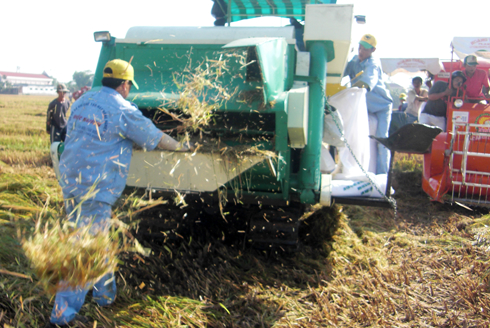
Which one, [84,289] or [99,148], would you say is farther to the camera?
[99,148]

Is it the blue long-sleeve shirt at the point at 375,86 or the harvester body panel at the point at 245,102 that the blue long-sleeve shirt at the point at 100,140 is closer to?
the harvester body panel at the point at 245,102

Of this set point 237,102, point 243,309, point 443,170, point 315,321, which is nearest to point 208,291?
point 243,309

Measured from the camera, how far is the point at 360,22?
438 cm

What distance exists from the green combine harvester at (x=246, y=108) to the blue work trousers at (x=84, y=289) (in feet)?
1.61

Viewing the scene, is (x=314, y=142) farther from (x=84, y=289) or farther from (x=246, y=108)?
(x=84, y=289)

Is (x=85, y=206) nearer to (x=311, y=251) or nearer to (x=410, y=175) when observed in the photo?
(x=311, y=251)

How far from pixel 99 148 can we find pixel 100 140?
5 centimetres

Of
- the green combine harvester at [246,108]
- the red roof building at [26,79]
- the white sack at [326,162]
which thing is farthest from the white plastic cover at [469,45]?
the red roof building at [26,79]

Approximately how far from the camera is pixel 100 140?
251 cm

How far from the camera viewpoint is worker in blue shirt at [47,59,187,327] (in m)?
2.50

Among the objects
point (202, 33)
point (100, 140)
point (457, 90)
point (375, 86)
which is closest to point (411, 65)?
point (457, 90)

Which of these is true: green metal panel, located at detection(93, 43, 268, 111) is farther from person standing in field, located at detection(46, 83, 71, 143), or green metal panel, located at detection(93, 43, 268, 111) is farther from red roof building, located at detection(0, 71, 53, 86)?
red roof building, located at detection(0, 71, 53, 86)

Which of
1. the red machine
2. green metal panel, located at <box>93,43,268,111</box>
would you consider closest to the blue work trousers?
green metal panel, located at <box>93,43,268,111</box>

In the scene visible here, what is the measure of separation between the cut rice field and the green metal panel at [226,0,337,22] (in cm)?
306
